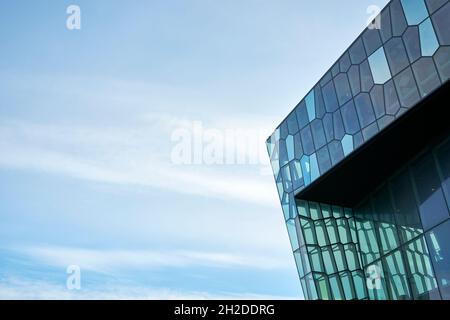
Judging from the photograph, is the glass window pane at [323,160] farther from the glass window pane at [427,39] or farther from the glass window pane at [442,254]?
the glass window pane at [427,39]

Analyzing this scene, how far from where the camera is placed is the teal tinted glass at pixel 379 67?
69.9ft

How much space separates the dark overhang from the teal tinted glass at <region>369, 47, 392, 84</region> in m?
1.93

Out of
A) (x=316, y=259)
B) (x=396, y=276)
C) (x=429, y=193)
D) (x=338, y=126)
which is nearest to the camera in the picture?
(x=429, y=193)

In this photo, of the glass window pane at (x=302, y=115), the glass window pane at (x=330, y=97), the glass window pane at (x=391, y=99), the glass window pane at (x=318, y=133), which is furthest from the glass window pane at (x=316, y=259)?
the glass window pane at (x=391, y=99)

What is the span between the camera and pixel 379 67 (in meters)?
21.7

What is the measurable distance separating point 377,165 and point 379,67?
5205mm

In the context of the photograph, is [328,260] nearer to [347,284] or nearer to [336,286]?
[336,286]

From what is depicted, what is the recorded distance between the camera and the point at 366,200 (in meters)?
27.6

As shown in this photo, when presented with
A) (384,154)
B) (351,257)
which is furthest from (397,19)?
(351,257)

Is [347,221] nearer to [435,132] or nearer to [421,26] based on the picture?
[435,132]
